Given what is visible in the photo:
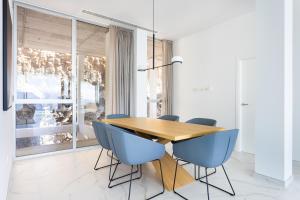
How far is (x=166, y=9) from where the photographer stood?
379 cm

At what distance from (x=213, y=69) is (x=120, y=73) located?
2.20 metres

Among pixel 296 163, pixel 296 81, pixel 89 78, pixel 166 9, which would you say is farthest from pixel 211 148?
pixel 89 78

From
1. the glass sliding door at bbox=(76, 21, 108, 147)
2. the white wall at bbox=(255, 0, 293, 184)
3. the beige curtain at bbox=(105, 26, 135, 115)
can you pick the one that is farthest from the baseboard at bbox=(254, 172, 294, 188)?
→ the glass sliding door at bbox=(76, 21, 108, 147)

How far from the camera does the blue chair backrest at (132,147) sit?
6.72 feet

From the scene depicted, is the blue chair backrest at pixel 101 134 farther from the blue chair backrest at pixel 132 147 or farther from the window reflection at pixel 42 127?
the window reflection at pixel 42 127

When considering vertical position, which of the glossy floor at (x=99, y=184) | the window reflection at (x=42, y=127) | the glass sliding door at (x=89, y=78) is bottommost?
the glossy floor at (x=99, y=184)

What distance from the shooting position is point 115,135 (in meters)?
2.12

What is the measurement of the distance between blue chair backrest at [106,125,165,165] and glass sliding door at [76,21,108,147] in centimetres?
235

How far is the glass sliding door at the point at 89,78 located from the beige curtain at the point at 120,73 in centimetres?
18

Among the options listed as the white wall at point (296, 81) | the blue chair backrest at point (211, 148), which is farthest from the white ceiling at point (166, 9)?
the blue chair backrest at point (211, 148)

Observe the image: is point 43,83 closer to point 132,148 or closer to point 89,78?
point 89,78

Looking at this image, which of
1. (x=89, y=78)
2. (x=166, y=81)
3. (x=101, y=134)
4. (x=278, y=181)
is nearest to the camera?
(x=278, y=181)

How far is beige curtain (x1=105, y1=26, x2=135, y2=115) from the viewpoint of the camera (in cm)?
444

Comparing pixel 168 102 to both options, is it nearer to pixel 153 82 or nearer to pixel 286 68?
pixel 153 82
